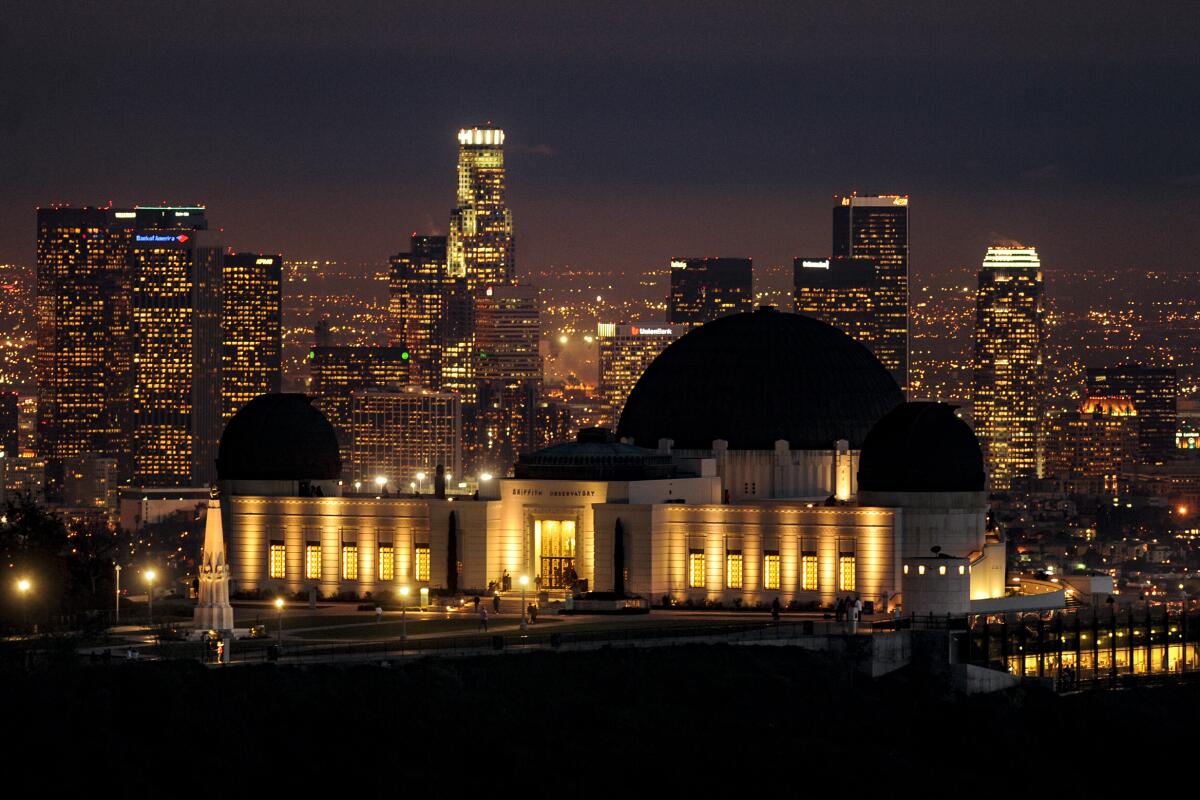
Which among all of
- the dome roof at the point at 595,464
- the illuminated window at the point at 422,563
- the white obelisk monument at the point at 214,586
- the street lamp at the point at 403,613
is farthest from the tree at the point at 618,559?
the white obelisk monument at the point at 214,586

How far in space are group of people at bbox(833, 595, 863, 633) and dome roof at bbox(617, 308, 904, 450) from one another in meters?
16.9

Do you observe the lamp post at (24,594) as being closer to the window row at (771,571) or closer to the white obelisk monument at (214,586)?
the white obelisk monument at (214,586)

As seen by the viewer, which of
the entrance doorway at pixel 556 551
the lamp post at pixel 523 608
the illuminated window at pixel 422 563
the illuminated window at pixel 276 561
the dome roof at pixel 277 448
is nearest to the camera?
the lamp post at pixel 523 608

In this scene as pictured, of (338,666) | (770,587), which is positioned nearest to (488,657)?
(338,666)

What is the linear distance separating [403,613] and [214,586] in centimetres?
739

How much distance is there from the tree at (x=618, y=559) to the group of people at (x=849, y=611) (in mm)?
9888

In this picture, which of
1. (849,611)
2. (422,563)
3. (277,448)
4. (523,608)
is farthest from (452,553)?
(849,611)

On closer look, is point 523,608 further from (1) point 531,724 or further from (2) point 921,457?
(2) point 921,457

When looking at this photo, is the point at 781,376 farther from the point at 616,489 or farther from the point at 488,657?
the point at 488,657

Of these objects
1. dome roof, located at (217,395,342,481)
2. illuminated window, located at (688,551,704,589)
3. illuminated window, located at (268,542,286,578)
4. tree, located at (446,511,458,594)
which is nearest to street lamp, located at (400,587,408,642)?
tree, located at (446,511,458,594)

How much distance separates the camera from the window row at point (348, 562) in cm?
14888

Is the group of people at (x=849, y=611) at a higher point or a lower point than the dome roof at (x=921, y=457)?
lower

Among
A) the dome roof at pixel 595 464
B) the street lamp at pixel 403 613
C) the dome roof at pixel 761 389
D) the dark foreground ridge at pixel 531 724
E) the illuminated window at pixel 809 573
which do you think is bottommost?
the dark foreground ridge at pixel 531 724

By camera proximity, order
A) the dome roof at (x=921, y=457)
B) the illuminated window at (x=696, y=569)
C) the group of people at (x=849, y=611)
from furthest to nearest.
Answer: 1. the illuminated window at (x=696, y=569)
2. the dome roof at (x=921, y=457)
3. the group of people at (x=849, y=611)
